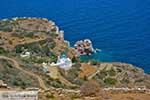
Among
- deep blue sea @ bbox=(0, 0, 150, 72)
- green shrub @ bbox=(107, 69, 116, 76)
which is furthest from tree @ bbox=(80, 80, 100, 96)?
deep blue sea @ bbox=(0, 0, 150, 72)

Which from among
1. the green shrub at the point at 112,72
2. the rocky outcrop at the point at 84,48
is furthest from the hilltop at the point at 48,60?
the rocky outcrop at the point at 84,48

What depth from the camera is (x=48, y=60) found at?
1476 inches

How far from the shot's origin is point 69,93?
12.8 m

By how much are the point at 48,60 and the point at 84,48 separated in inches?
576

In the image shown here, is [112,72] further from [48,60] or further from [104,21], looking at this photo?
[104,21]

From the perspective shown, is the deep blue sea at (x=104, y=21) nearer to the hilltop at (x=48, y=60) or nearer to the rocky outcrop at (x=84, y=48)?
the rocky outcrop at (x=84, y=48)

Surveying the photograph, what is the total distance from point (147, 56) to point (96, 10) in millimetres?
21735

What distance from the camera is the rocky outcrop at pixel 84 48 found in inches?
2034

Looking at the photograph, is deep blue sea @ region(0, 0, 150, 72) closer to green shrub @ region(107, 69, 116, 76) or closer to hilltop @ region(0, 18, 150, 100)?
hilltop @ region(0, 18, 150, 100)

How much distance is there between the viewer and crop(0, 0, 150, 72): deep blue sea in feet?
165

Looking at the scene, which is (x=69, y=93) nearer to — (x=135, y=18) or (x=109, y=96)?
(x=109, y=96)

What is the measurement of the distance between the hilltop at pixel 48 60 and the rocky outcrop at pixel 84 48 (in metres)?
0.38

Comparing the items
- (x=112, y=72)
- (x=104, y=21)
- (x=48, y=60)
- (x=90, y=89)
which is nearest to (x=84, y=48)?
(x=104, y=21)

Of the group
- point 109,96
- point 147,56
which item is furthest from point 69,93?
point 147,56
